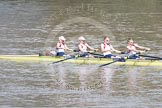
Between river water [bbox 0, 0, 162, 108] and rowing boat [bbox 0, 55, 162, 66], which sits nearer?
river water [bbox 0, 0, 162, 108]

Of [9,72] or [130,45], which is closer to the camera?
[9,72]

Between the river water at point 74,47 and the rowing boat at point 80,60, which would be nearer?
the river water at point 74,47

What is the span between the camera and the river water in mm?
20031

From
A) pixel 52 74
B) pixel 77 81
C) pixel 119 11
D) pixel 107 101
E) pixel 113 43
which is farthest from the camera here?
pixel 119 11

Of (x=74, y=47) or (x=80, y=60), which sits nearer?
(x=80, y=60)

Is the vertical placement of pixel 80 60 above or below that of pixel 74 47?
below

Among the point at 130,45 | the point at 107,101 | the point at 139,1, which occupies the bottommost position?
the point at 107,101

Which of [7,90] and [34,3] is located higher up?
[34,3]

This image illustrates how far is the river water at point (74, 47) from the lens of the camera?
20031 millimetres

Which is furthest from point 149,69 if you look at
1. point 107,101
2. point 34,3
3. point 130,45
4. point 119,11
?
point 34,3

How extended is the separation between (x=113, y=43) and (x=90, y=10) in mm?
21367

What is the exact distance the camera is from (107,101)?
770 inches

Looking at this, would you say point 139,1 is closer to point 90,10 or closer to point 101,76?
point 90,10

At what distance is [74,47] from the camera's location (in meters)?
32.8
